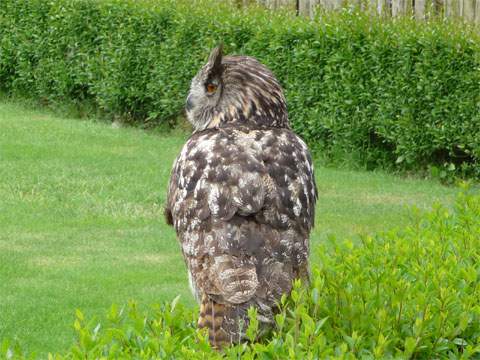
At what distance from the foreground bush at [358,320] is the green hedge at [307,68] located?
23.6ft

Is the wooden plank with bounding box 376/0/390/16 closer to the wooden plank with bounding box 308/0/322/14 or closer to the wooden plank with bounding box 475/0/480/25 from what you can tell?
the wooden plank with bounding box 308/0/322/14

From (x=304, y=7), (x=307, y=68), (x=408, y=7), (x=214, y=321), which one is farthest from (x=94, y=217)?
(x=214, y=321)

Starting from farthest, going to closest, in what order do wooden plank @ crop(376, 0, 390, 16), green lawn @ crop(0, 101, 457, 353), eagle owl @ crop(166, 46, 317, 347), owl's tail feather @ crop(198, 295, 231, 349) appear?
wooden plank @ crop(376, 0, 390, 16) < green lawn @ crop(0, 101, 457, 353) < eagle owl @ crop(166, 46, 317, 347) < owl's tail feather @ crop(198, 295, 231, 349)

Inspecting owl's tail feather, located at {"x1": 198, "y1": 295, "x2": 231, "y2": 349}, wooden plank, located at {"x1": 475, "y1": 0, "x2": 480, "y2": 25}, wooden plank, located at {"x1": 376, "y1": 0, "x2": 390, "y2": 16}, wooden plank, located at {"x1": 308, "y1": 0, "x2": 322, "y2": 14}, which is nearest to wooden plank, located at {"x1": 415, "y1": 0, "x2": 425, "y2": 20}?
wooden plank, located at {"x1": 376, "y1": 0, "x2": 390, "y2": 16}

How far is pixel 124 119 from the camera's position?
1745 cm

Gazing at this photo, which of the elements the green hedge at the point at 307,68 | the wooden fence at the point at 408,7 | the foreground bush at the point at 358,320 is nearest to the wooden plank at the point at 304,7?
the wooden fence at the point at 408,7

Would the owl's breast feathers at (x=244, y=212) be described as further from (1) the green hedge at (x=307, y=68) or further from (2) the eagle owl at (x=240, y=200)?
(1) the green hedge at (x=307, y=68)

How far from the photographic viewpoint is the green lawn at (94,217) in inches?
354

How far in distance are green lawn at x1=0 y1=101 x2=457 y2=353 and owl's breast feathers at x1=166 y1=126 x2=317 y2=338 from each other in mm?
2555

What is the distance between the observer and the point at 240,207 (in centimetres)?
559

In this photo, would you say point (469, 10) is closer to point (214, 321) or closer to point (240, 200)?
point (240, 200)

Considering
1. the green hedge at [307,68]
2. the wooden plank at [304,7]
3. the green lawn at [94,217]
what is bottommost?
the green lawn at [94,217]

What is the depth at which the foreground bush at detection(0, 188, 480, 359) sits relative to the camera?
450cm

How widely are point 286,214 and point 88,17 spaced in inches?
494
